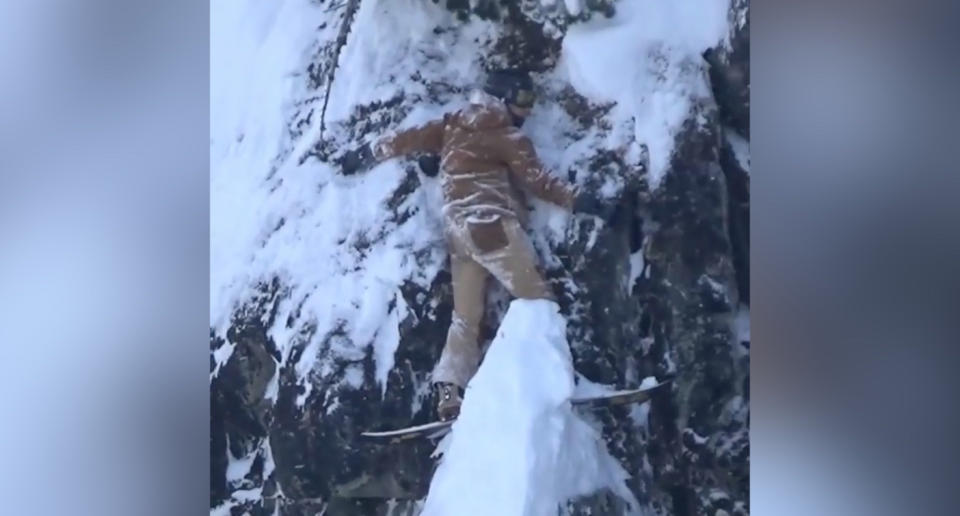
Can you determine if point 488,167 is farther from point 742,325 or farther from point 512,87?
point 742,325

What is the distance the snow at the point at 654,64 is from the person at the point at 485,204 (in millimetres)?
94

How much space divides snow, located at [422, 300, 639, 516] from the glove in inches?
10.3

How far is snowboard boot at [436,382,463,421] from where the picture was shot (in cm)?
136

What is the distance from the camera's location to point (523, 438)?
4.33 feet

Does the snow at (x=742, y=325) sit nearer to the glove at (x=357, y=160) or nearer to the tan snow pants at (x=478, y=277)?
the tan snow pants at (x=478, y=277)

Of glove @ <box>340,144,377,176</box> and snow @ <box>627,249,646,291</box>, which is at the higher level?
glove @ <box>340,144,377,176</box>

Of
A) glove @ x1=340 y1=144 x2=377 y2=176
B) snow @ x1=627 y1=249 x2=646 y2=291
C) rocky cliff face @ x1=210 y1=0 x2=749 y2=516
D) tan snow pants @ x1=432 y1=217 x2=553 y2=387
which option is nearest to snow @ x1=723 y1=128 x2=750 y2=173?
rocky cliff face @ x1=210 y1=0 x2=749 y2=516

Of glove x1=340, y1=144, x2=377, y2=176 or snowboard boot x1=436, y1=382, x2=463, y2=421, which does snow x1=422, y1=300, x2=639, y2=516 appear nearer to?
snowboard boot x1=436, y1=382, x2=463, y2=421
